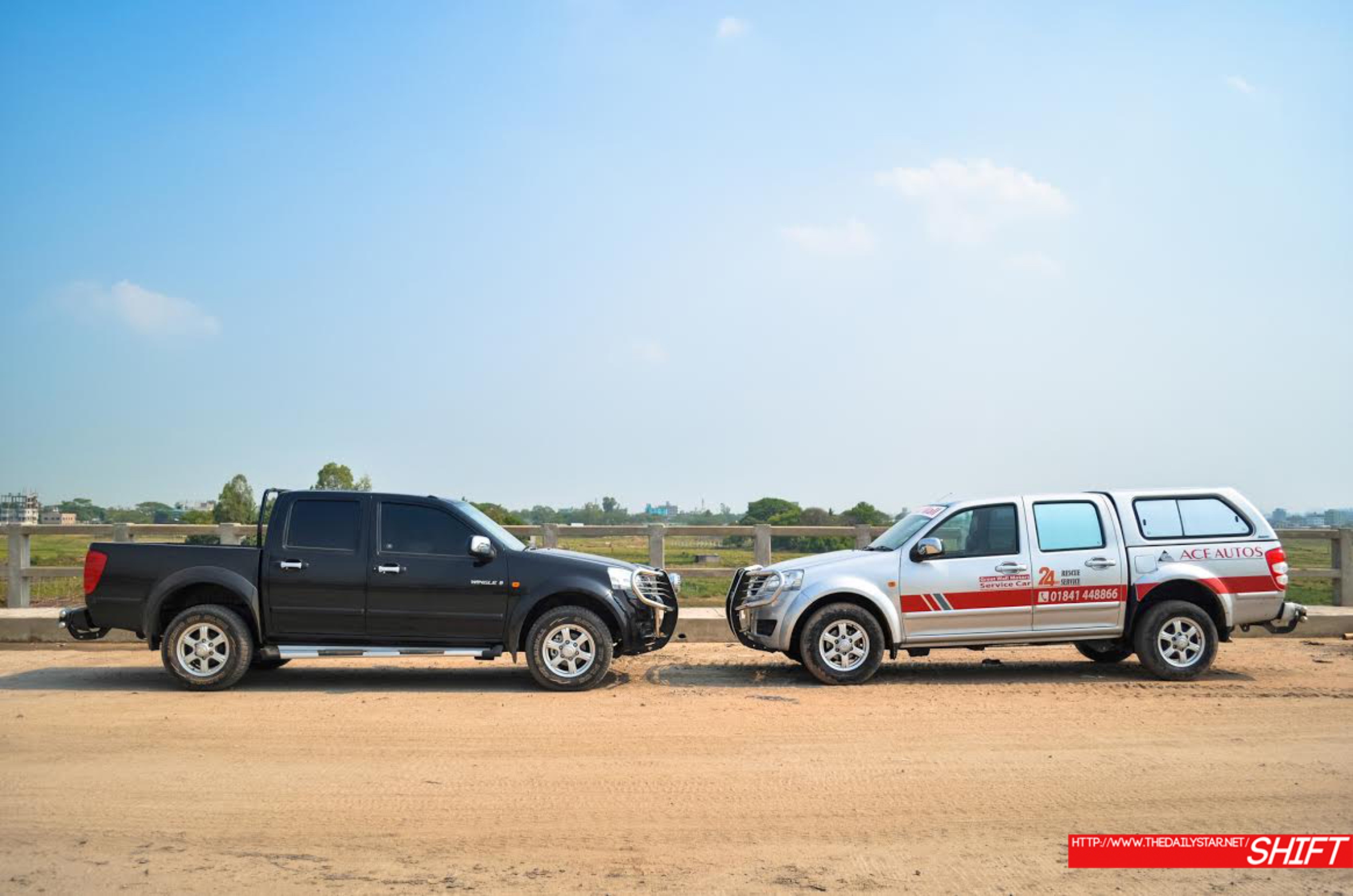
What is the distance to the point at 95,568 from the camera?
988cm

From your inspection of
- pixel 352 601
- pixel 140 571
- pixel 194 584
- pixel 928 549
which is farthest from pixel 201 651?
pixel 928 549

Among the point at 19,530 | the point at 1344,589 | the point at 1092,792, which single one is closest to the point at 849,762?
the point at 1092,792

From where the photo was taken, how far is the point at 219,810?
231 inches

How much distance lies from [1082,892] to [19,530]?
52.1ft

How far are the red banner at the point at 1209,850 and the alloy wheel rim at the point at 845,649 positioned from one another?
4636mm

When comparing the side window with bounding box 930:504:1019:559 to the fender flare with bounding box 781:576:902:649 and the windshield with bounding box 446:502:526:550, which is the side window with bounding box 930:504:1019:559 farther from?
the windshield with bounding box 446:502:526:550

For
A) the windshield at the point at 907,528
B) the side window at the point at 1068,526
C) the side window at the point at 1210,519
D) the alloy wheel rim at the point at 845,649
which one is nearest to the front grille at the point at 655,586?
the alloy wheel rim at the point at 845,649

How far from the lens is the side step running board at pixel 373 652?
979cm

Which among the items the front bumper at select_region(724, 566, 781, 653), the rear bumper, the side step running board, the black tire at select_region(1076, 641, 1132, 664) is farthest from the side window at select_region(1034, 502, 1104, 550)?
the rear bumper

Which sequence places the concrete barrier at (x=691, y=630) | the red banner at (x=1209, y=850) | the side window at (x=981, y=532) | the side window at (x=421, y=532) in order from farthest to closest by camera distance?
the concrete barrier at (x=691, y=630), the side window at (x=981, y=532), the side window at (x=421, y=532), the red banner at (x=1209, y=850)

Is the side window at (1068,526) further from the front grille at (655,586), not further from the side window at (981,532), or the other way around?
the front grille at (655,586)

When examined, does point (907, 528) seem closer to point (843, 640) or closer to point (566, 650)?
point (843, 640)

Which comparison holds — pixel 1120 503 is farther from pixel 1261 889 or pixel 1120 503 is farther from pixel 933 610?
pixel 1261 889

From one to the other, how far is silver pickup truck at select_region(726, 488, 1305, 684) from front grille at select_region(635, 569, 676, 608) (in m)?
0.86
